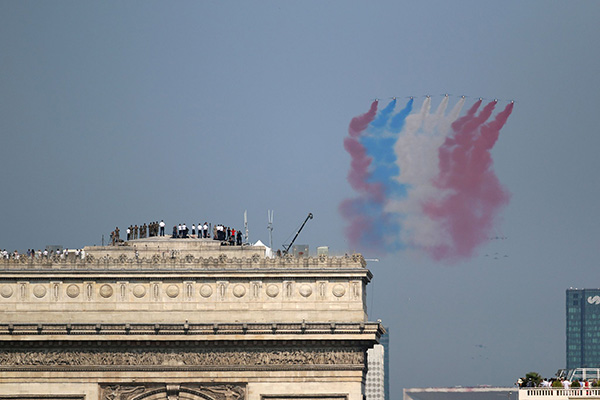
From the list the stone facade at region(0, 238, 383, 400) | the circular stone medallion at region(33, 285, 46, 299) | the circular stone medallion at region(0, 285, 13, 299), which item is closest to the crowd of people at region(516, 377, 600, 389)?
the stone facade at region(0, 238, 383, 400)

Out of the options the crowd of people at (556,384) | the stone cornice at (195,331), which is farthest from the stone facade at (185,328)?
the crowd of people at (556,384)

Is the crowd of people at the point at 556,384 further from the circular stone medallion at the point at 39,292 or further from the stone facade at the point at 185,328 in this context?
the circular stone medallion at the point at 39,292

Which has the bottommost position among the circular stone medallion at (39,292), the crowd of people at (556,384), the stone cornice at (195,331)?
the crowd of people at (556,384)

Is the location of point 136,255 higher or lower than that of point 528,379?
higher

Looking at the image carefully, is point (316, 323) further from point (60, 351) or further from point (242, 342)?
point (60, 351)

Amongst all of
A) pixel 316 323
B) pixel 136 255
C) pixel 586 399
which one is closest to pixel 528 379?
pixel 586 399

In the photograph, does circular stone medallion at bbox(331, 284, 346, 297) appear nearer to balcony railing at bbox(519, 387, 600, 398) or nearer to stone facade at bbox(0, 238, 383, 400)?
stone facade at bbox(0, 238, 383, 400)
